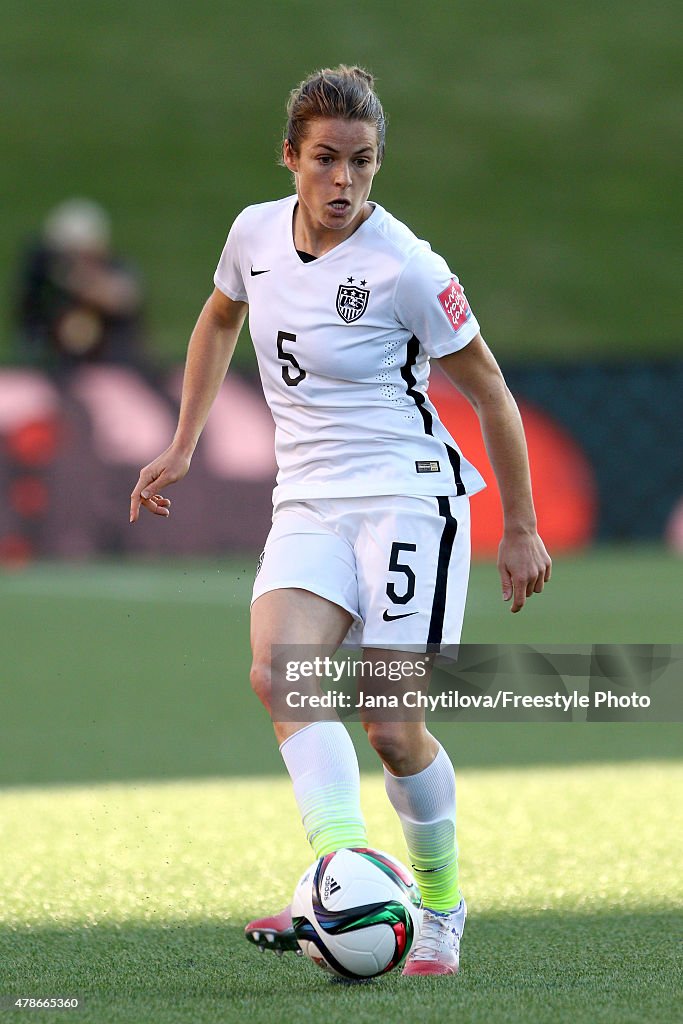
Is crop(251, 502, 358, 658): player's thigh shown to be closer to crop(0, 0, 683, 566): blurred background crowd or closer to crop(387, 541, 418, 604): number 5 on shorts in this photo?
crop(387, 541, 418, 604): number 5 on shorts

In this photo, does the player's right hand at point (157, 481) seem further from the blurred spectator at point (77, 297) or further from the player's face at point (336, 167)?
the blurred spectator at point (77, 297)

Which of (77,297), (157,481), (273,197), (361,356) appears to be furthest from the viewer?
(273,197)

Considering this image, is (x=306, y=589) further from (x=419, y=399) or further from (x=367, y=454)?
(x=419, y=399)

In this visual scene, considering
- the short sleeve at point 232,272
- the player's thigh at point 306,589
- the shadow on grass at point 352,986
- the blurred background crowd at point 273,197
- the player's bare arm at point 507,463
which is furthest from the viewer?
the blurred background crowd at point 273,197

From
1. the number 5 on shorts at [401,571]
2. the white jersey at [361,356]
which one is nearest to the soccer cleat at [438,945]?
the number 5 on shorts at [401,571]

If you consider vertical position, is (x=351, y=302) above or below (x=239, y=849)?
above

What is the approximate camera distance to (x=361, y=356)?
3.47 m

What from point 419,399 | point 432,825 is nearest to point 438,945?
point 432,825

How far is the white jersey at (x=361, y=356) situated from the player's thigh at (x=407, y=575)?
0.17 ft

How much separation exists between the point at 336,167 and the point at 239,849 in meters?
2.15

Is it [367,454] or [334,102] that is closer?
[334,102]

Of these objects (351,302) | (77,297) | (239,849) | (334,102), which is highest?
(334,102)

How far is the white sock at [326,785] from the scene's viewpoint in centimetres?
319

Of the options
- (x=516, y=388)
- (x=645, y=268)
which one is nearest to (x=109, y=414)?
(x=516, y=388)
